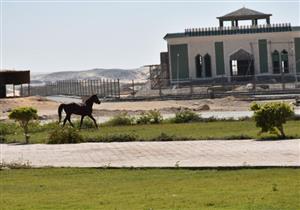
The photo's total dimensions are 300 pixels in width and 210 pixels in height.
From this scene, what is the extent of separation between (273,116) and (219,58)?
42648 mm

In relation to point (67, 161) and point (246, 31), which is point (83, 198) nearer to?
point (67, 161)

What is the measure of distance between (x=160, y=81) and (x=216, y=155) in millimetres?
44837

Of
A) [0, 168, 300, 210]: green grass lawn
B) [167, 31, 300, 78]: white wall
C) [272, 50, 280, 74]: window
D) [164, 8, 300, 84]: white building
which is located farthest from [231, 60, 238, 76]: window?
[0, 168, 300, 210]: green grass lawn

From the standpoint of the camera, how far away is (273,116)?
57.2 feet

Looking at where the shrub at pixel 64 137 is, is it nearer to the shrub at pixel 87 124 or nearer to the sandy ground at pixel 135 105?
the shrub at pixel 87 124

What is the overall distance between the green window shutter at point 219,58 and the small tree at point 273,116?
1659 inches

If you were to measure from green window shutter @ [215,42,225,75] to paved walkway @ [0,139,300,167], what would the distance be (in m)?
41.8

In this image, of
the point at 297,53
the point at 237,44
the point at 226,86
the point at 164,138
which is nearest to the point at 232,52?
the point at 237,44

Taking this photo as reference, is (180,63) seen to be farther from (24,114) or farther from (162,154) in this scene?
(162,154)

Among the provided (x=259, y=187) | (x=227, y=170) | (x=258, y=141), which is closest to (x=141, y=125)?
(x=258, y=141)

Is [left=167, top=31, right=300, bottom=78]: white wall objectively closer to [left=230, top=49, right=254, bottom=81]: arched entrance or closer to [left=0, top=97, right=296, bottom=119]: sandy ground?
[left=230, top=49, right=254, bottom=81]: arched entrance

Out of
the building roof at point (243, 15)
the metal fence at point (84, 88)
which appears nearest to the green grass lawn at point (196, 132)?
the metal fence at point (84, 88)

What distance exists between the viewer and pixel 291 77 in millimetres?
57688

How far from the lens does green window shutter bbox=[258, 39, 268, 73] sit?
59.3 metres
